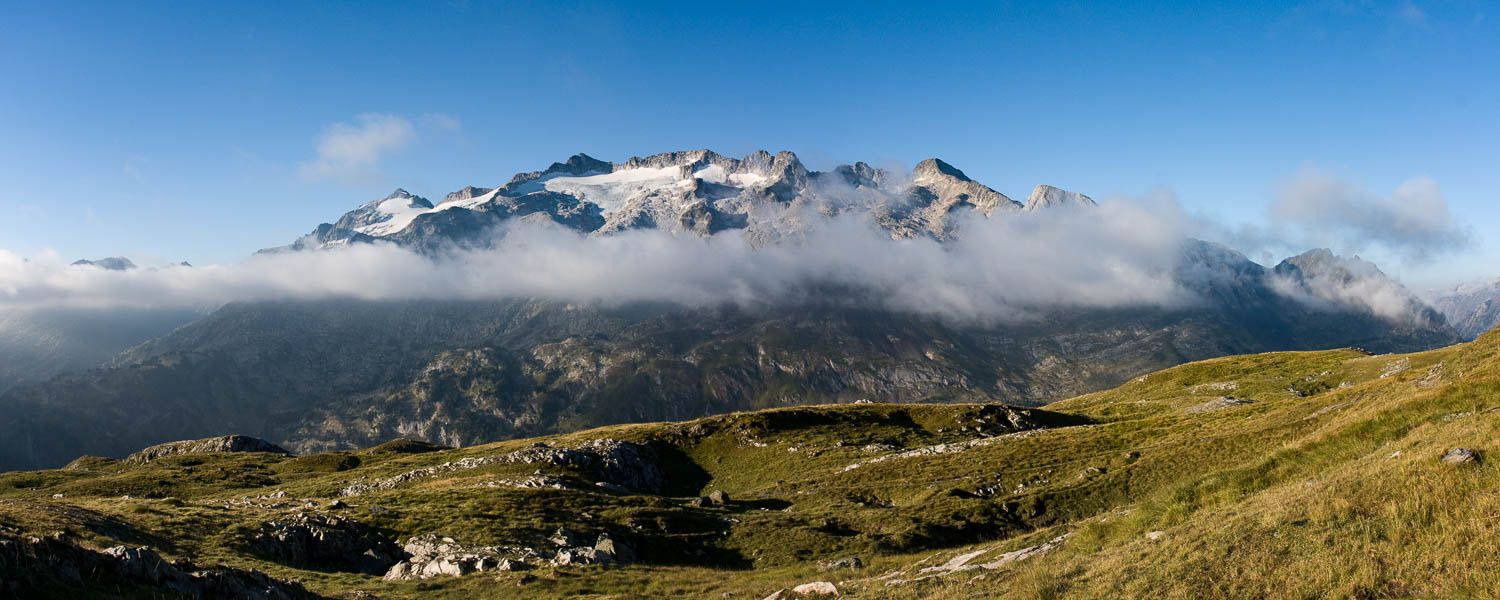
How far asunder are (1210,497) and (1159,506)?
5.96 ft

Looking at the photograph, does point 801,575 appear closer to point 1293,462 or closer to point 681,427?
point 1293,462

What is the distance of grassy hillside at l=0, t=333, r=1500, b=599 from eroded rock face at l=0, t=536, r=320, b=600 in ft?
1.43

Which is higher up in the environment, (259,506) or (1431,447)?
(1431,447)

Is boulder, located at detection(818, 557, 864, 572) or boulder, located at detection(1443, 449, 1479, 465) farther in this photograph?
boulder, located at detection(818, 557, 864, 572)

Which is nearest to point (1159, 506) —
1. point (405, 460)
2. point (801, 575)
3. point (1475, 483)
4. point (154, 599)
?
point (1475, 483)

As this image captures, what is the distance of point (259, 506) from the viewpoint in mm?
63750

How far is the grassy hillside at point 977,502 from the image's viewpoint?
17547mm

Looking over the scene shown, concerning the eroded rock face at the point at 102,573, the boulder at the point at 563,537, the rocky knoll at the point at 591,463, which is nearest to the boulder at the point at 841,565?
the boulder at the point at 563,537

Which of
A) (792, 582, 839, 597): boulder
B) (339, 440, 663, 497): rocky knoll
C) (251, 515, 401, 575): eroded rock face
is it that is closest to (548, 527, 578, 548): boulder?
(251, 515, 401, 575): eroded rock face

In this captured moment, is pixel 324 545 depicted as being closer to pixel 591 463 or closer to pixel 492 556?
pixel 492 556

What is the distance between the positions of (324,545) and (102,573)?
29.0 meters

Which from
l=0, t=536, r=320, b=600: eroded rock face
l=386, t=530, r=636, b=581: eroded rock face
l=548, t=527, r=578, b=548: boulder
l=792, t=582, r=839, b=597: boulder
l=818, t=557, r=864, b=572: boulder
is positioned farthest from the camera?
l=548, t=527, r=578, b=548: boulder

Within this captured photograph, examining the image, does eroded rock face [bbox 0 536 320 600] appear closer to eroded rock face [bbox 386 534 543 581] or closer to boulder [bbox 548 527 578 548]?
eroded rock face [bbox 386 534 543 581]

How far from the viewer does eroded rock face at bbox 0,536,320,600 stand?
67.3ft
